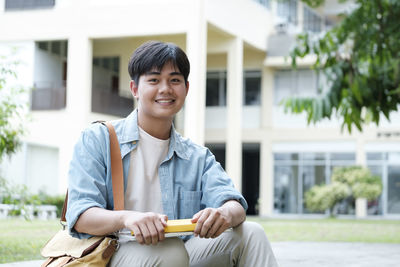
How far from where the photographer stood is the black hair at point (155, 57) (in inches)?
113

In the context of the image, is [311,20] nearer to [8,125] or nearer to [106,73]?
[106,73]

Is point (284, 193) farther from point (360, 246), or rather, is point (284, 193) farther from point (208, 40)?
point (360, 246)

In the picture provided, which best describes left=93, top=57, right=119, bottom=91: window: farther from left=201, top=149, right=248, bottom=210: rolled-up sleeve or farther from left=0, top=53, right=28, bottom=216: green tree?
left=201, top=149, right=248, bottom=210: rolled-up sleeve

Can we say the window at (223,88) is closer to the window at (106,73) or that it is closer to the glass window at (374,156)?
the window at (106,73)

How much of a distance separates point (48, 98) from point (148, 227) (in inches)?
817

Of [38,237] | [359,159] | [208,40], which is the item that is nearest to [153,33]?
[208,40]

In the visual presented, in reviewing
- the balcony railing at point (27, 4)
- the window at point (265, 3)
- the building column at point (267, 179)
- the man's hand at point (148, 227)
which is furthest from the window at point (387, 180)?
the man's hand at point (148, 227)

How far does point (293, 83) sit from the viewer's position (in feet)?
85.5

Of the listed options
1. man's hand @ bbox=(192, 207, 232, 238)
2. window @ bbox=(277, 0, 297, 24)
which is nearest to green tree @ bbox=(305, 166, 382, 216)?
window @ bbox=(277, 0, 297, 24)

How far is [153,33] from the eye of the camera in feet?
69.2

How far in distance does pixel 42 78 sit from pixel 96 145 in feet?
68.2

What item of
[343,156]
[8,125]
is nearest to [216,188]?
[8,125]

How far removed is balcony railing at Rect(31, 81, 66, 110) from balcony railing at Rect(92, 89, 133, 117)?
42.5 inches

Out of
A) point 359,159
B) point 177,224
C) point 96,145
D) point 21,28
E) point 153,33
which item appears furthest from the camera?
point 359,159
